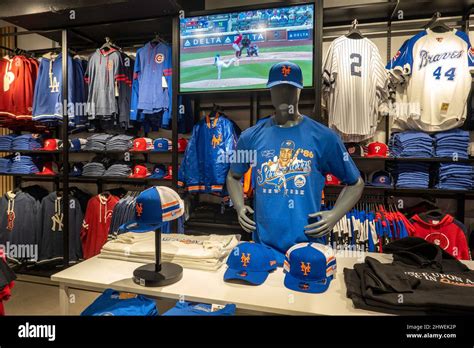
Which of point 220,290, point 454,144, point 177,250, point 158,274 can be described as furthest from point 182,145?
point 454,144

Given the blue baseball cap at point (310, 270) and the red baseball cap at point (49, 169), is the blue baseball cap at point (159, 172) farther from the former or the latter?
the blue baseball cap at point (310, 270)

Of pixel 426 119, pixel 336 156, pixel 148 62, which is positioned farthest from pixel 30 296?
pixel 426 119

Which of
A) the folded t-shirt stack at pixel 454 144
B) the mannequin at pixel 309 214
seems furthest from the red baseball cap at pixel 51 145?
the folded t-shirt stack at pixel 454 144

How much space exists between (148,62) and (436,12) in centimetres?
288

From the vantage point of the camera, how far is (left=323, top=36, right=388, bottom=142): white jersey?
103 inches

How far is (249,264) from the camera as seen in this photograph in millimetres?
1116

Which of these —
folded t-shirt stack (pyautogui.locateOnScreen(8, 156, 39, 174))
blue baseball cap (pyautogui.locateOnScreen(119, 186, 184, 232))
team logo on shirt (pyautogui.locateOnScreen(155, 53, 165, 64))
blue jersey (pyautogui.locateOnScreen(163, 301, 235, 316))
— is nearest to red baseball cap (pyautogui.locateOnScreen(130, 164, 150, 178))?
team logo on shirt (pyautogui.locateOnScreen(155, 53, 165, 64))

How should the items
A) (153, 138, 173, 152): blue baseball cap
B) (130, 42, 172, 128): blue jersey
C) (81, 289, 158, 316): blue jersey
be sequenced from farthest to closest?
(153, 138, 173, 152): blue baseball cap < (130, 42, 172, 128): blue jersey < (81, 289, 158, 316): blue jersey

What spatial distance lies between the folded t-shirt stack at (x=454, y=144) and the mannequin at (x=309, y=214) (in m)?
1.66

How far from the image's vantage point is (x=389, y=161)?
2.87 m

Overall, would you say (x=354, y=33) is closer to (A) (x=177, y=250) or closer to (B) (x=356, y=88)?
(B) (x=356, y=88)

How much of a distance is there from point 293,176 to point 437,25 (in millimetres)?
2460

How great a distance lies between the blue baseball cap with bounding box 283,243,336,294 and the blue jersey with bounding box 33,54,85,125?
318 centimetres

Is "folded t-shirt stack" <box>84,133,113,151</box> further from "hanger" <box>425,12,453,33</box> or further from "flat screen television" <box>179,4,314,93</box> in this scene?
"hanger" <box>425,12,453,33</box>
